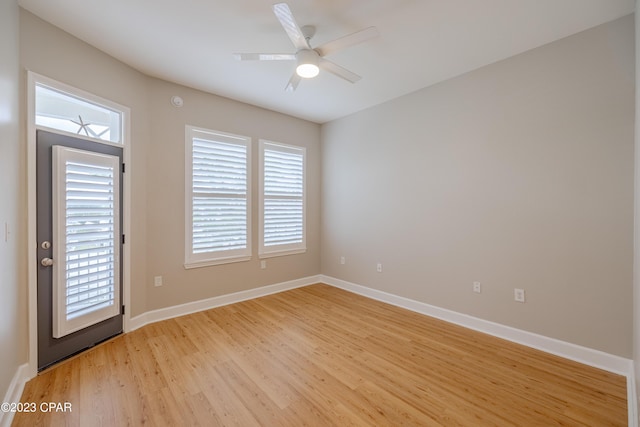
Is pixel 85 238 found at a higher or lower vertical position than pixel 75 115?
lower

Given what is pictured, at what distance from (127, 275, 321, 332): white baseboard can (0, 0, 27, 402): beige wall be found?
113 cm

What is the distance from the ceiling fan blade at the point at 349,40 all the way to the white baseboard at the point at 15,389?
333 centimetres

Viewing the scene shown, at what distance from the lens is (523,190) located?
9.20 ft

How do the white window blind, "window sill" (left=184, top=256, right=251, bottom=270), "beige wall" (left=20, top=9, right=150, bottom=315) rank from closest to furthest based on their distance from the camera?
"beige wall" (left=20, top=9, right=150, bottom=315) < the white window blind < "window sill" (left=184, top=256, right=251, bottom=270)

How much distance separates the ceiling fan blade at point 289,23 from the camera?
187 cm

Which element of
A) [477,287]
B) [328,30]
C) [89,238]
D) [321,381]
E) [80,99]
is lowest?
[321,381]

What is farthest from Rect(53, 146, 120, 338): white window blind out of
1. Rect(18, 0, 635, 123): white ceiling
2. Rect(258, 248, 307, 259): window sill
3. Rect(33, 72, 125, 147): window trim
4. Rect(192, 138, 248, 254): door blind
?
Rect(258, 248, 307, 259): window sill

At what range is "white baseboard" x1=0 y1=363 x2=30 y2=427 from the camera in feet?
5.64

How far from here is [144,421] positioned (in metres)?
1.80

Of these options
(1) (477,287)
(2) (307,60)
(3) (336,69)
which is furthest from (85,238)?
(1) (477,287)

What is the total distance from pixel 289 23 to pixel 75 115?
2.21 metres

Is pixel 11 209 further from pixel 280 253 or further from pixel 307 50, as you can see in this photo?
pixel 280 253

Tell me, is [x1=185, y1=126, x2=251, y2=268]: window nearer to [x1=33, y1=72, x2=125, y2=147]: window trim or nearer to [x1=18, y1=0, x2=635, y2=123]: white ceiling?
[x1=33, y1=72, x2=125, y2=147]: window trim

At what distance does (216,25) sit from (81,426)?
3107 mm
